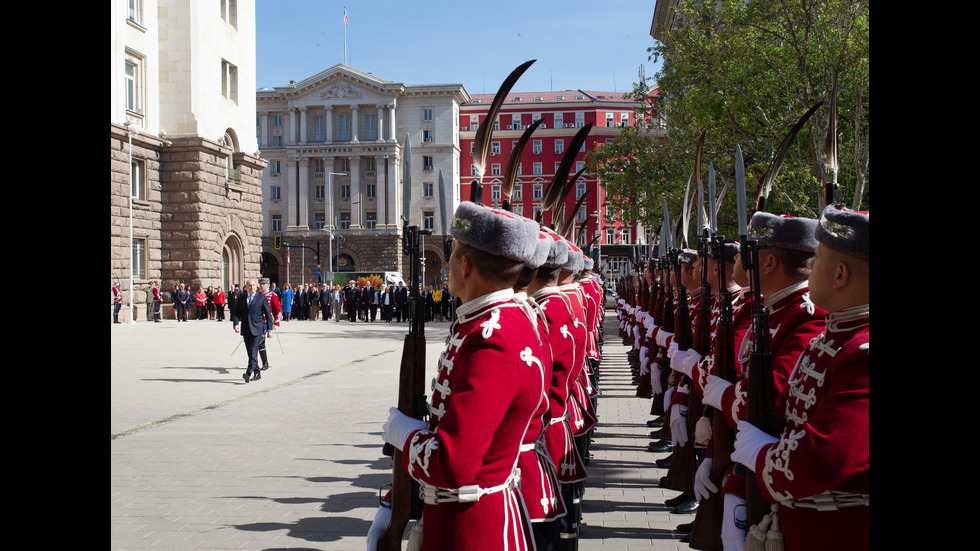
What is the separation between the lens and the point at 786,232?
3.80m

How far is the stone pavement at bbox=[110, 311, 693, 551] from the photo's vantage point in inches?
238

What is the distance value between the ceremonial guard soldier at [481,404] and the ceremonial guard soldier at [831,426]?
0.74m

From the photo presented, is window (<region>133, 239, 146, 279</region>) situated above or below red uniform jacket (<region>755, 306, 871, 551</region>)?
above

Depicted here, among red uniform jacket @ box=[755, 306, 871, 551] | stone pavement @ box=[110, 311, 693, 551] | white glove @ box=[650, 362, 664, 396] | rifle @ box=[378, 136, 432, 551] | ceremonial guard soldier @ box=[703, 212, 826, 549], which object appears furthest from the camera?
white glove @ box=[650, 362, 664, 396]

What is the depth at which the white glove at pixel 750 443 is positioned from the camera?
2.69 m

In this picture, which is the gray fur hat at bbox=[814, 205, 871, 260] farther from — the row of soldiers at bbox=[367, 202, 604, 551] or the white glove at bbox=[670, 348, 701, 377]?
the white glove at bbox=[670, 348, 701, 377]

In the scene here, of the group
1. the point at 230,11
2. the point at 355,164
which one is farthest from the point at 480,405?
the point at 355,164

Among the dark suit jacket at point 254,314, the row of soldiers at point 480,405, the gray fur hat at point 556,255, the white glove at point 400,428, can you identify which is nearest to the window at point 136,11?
the dark suit jacket at point 254,314

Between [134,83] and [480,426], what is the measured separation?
34.5 metres

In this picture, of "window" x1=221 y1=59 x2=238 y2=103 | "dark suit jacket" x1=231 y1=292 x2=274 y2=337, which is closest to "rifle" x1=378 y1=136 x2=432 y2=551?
"dark suit jacket" x1=231 y1=292 x2=274 y2=337

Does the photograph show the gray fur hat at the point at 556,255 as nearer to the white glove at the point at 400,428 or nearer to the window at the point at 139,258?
the white glove at the point at 400,428

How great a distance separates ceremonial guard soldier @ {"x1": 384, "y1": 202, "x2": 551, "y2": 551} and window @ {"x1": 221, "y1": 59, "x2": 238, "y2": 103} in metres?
37.7
